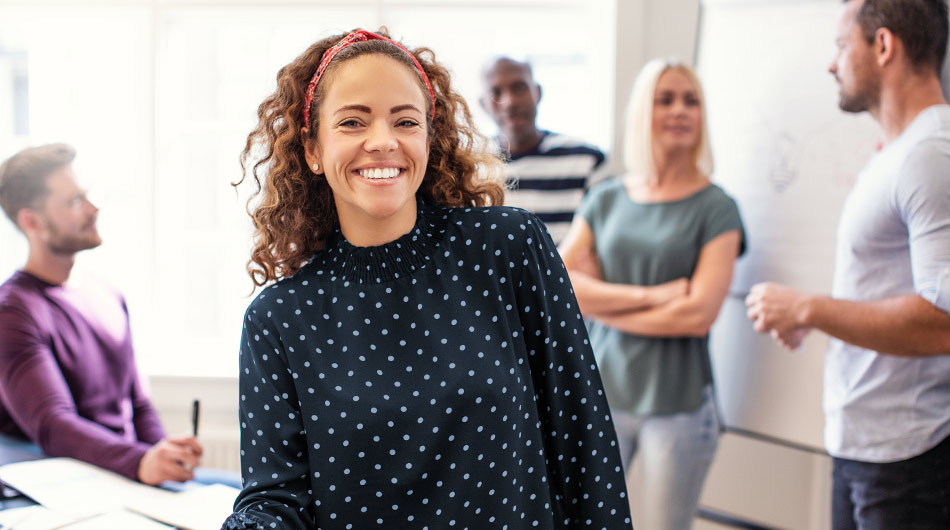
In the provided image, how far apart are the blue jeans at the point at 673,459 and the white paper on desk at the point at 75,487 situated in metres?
1.21

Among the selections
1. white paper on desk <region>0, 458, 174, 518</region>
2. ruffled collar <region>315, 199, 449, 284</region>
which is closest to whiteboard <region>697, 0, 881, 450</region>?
ruffled collar <region>315, 199, 449, 284</region>

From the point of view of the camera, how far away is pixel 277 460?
Answer: 114 centimetres

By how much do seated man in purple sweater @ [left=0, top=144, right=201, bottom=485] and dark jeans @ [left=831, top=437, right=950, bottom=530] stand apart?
1463 mm

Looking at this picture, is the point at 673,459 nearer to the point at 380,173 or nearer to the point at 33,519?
the point at 380,173

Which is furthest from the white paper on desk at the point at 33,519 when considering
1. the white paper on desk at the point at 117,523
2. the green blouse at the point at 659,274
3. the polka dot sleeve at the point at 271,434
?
the green blouse at the point at 659,274

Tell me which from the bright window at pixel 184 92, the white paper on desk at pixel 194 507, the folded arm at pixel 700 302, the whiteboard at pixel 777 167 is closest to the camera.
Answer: the white paper on desk at pixel 194 507

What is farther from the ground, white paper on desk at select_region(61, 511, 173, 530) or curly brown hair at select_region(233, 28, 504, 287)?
curly brown hair at select_region(233, 28, 504, 287)

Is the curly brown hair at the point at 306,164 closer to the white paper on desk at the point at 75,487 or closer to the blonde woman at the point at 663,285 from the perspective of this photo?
the white paper on desk at the point at 75,487

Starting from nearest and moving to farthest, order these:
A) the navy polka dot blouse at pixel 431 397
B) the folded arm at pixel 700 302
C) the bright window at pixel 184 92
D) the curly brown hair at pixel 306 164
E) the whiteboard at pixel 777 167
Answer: the navy polka dot blouse at pixel 431 397 < the curly brown hair at pixel 306 164 < the folded arm at pixel 700 302 < the whiteboard at pixel 777 167 < the bright window at pixel 184 92

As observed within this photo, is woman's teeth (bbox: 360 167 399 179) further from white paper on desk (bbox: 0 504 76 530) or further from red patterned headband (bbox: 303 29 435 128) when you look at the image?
white paper on desk (bbox: 0 504 76 530)

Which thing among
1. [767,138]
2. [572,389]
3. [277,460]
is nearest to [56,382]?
[277,460]

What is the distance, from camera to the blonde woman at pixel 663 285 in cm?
208

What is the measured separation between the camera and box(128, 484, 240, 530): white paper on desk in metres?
1.42

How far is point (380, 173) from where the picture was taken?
1.16m
